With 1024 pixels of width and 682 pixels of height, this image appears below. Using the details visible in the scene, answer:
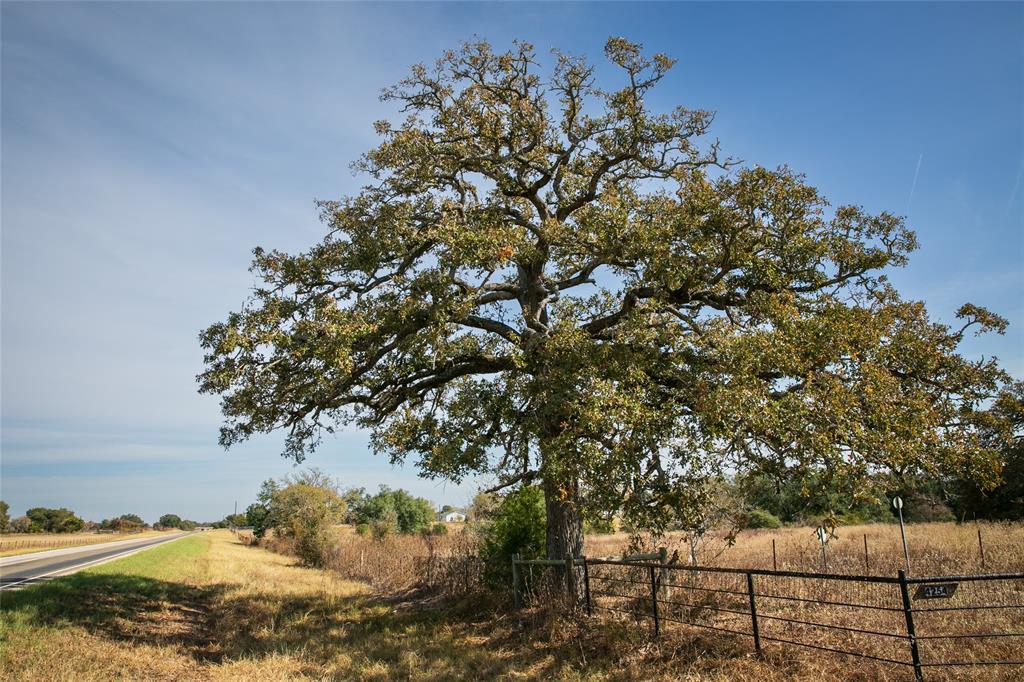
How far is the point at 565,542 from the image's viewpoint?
1420cm

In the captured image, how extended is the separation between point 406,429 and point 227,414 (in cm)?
466

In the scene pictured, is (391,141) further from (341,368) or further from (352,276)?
(341,368)

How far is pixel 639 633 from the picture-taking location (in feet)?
35.4

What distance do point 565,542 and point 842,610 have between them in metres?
5.84

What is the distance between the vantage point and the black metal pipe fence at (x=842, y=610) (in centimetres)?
802

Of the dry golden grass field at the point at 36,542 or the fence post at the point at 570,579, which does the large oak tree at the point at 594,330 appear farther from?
the dry golden grass field at the point at 36,542

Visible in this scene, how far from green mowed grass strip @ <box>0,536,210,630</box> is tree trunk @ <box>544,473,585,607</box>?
36.1 feet

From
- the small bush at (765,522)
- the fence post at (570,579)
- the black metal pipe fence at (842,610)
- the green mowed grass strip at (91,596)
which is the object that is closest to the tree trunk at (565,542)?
the fence post at (570,579)

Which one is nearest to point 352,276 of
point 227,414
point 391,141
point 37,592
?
point 391,141

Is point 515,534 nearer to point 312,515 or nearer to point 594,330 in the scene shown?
point 594,330

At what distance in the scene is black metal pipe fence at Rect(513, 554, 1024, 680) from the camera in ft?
26.3

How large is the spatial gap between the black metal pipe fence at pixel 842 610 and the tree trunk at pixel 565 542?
0.78 feet

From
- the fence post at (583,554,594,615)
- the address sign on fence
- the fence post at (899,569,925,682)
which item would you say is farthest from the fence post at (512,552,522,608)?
the address sign on fence

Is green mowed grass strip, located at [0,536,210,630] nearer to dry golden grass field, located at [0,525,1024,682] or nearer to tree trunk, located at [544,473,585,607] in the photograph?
dry golden grass field, located at [0,525,1024,682]
